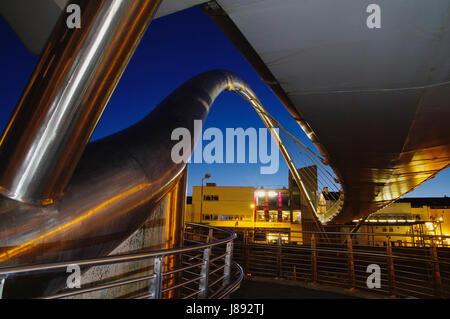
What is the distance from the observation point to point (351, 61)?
301 centimetres

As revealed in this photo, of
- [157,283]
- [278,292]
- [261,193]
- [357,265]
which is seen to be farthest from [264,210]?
[157,283]

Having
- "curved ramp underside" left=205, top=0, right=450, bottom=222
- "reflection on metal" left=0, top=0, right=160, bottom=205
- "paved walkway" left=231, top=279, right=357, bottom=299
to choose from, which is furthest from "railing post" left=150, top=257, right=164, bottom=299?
"paved walkway" left=231, top=279, right=357, bottom=299

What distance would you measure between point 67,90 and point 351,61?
2898 millimetres

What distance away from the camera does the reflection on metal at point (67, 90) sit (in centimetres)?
169

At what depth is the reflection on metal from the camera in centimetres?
169

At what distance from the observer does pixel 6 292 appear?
77.9 inches

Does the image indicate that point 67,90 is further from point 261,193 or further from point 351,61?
point 261,193

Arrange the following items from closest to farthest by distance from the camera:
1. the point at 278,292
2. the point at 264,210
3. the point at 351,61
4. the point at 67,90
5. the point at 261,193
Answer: the point at 67,90 < the point at 351,61 < the point at 278,292 < the point at 264,210 < the point at 261,193

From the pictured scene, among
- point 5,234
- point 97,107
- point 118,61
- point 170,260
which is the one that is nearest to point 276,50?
point 118,61

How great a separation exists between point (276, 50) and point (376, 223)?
113ft

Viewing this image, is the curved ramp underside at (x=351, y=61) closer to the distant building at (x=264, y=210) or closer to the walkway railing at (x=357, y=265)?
the walkway railing at (x=357, y=265)

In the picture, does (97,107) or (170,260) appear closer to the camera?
(97,107)
